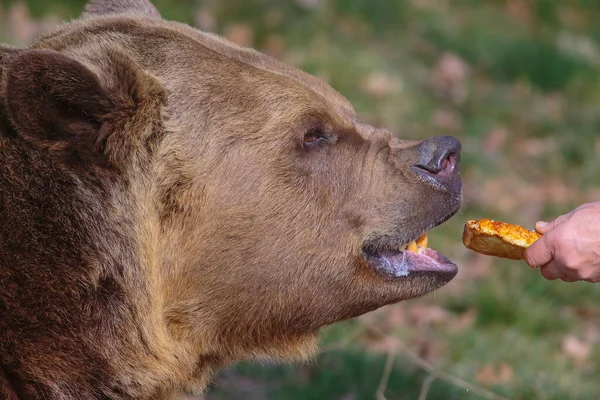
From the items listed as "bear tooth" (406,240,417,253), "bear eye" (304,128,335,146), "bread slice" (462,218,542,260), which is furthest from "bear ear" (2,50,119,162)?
"bread slice" (462,218,542,260)

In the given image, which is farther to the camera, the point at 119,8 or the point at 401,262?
the point at 119,8

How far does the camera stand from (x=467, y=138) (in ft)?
30.9

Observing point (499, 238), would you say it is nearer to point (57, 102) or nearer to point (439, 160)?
point (439, 160)

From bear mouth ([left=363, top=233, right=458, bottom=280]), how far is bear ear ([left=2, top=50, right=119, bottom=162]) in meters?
1.22

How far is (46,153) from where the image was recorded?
358 centimetres

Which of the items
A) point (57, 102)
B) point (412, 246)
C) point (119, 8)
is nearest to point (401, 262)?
point (412, 246)

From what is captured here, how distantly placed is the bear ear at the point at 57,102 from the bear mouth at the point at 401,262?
1.22 m

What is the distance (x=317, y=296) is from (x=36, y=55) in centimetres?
151

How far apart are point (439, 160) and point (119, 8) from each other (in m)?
1.65

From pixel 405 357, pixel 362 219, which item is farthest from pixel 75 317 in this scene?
pixel 405 357

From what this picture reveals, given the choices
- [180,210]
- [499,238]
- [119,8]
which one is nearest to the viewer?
[180,210]

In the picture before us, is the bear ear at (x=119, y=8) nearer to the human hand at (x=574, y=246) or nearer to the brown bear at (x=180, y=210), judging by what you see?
the brown bear at (x=180, y=210)

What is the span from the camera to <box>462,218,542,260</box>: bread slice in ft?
14.0

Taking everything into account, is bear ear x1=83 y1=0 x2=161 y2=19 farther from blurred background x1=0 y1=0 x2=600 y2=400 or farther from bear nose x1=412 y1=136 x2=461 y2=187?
blurred background x1=0 y1=0 x2=600 y2=400
